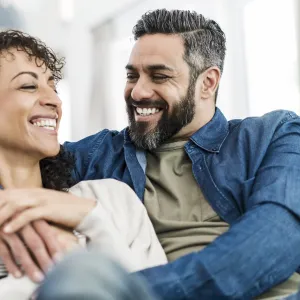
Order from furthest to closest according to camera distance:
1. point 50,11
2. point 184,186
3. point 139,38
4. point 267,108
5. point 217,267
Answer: point 50,11
point 267,108
point 139,38
point 184,186
point 217,267

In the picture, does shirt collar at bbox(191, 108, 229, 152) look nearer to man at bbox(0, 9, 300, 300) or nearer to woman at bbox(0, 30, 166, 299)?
man at bbox(0, 9, 300, 300)

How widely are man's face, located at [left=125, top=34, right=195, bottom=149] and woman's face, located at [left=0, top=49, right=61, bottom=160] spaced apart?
34cm

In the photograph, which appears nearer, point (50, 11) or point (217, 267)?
point (217, 267)

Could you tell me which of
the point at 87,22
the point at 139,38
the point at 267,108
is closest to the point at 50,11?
the point at 87,22

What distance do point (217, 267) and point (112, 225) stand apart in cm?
26

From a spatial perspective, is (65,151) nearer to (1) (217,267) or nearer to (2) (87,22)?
(1) (217,267)

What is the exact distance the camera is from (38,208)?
48.6 inches

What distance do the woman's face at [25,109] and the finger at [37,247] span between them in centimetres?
26

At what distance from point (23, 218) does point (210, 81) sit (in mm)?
925

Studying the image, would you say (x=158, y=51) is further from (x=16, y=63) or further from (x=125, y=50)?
(x=125, y=50)

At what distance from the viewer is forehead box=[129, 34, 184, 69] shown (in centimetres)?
179

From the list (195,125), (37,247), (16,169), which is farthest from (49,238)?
(195,125)

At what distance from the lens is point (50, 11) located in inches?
163

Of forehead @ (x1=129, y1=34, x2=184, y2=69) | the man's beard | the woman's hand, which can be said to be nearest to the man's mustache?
the man's beard
